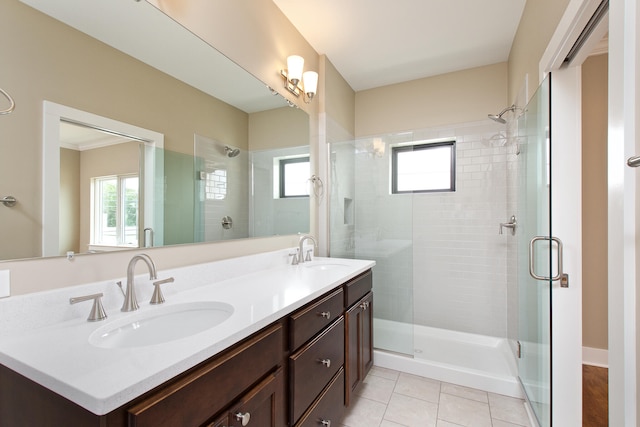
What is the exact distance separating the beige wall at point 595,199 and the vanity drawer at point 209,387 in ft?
9.03

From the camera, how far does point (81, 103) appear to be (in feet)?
3.20

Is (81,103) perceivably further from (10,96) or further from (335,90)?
(335,90)

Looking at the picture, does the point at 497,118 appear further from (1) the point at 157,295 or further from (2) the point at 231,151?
(1) the point at 157,295

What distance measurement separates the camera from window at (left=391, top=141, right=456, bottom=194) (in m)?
2.91

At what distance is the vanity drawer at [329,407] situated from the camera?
1239 millimetres

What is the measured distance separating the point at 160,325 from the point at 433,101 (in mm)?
2996

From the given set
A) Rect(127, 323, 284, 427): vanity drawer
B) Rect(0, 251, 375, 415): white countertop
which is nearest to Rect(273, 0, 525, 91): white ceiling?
Rect(0, 251, 375, 415): white countertop

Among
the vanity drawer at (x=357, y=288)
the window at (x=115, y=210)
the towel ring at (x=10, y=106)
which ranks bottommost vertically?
the vanity drawer at (x=357, y=288)

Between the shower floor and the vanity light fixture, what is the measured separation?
80.7 inches

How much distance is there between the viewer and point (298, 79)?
212 centimetres

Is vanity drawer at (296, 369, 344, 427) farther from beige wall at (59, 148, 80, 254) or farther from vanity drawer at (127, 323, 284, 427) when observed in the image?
beige wall at (59, 148, 80, 254)

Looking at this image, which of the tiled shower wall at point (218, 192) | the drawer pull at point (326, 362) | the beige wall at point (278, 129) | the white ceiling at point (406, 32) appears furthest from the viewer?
the white ceiling at point (406, 32)

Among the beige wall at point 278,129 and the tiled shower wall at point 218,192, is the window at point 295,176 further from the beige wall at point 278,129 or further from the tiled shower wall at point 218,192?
the tiled shower wall at point 218,192

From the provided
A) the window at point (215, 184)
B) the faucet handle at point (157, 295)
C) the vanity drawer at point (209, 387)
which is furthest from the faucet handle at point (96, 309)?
the window at point (215, 184)
